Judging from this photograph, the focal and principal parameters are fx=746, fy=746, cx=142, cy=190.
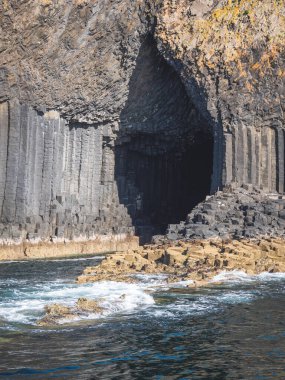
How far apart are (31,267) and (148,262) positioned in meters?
6.25

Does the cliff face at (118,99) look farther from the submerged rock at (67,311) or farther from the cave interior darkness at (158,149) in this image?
the submerged rock at (67,311)

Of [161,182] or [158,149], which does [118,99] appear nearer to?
[158,149]

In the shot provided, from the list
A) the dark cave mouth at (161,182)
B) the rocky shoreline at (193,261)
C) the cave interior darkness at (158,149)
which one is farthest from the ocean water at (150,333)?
the dark cave mouth at (161,182)

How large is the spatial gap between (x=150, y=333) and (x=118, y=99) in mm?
32727

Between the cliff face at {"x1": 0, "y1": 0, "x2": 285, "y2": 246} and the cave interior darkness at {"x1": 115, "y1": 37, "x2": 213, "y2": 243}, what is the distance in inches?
4.5

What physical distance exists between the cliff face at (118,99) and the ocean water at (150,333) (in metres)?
18.5

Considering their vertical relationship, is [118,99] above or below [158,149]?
above

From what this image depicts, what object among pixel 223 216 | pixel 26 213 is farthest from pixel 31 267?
pixel 223 216

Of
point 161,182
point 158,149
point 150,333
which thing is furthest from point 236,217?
point 150,333

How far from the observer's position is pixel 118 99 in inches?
1854

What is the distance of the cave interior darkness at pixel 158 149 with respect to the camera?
48406mm

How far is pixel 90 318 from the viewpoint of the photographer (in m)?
17.4

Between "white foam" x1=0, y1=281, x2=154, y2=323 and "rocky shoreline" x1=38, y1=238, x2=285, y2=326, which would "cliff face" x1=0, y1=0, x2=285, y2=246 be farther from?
"white foam" x1=0, y1=281, x2=154, y2=323

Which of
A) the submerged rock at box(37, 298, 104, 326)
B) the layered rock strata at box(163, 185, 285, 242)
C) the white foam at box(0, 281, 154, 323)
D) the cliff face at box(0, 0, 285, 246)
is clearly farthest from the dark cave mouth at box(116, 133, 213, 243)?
the submerged rock at box(37, 298, 104, 326)
